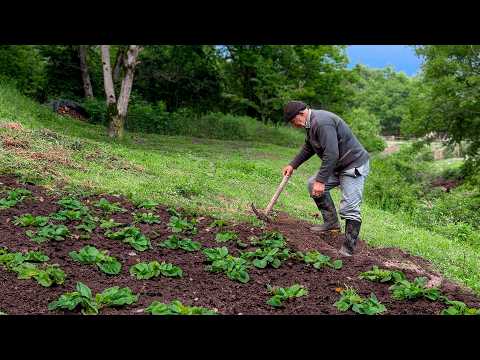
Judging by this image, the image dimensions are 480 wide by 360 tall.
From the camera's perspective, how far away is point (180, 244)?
589 centimetres

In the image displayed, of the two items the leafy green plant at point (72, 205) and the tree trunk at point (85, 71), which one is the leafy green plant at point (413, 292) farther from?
the tree trunk at point (85, 71)

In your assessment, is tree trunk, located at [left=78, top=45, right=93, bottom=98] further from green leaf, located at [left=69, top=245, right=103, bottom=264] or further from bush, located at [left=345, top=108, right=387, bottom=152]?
green leaf, located at [left=69, top=245, right=103, bottom=264]

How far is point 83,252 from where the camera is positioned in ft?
17.2

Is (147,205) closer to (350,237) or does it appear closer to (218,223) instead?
(218,223)

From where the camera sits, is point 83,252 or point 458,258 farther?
point 458,258

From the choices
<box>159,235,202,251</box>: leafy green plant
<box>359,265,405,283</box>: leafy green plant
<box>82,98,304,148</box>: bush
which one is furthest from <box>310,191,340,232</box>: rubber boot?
<box>82,98,304,148</box>: bush

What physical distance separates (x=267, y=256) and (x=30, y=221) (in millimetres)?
2486

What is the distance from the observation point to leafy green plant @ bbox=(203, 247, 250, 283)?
5.13m

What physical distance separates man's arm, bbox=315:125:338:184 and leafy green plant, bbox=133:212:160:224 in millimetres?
1974
